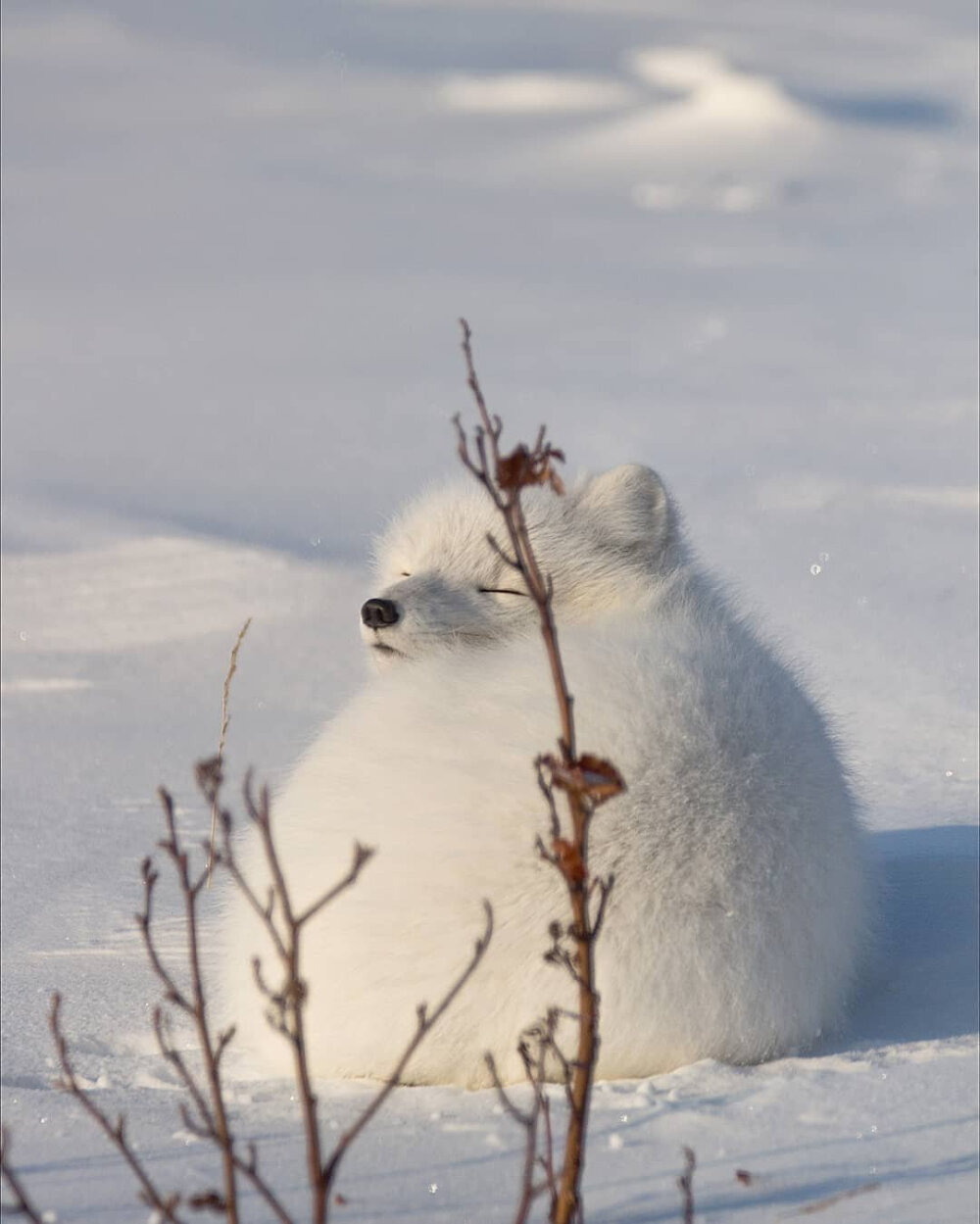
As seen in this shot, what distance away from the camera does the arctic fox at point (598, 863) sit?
9.21ft

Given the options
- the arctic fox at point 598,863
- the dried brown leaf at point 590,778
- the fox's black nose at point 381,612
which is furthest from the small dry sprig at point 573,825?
the fox's black nose at point 381,612

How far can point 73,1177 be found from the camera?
2.29 m

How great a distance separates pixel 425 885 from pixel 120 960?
1.75 meters

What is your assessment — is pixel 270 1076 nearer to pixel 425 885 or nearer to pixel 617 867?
pixel 425 885

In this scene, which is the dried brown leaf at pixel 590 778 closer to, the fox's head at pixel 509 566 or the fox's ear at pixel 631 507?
the fox's head at pixel 509 566

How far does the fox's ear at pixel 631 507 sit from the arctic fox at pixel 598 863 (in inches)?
24.8

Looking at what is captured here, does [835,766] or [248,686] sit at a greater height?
[835,766]

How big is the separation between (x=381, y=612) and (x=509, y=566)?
0.38m

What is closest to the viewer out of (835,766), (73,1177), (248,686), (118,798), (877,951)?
(73,1177)

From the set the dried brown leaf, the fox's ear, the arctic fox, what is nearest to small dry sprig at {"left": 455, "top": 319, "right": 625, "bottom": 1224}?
the dried brown leaf

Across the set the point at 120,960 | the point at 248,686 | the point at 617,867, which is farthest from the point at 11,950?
the point at 248,686

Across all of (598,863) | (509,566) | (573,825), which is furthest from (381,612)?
(573,825)

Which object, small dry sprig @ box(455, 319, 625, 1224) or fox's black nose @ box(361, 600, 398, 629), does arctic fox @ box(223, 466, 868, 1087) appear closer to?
fox's black nose @ box(361, 600, 398, 629)

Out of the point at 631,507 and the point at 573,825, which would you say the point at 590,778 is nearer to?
the point at 573,825
